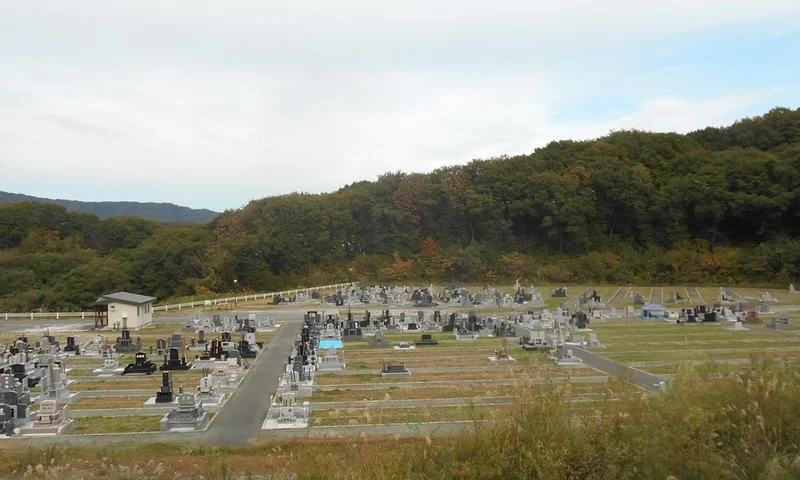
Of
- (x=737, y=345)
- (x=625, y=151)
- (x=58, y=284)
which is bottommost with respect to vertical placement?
(x=737, y=345)

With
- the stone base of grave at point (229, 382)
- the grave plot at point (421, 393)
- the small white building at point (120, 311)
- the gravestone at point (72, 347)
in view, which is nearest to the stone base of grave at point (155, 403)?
the stone base of grave at point (229, 382)

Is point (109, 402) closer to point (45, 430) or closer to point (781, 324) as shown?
point (45, 430)

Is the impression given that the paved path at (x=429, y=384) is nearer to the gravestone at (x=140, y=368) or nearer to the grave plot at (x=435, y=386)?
the grave plot at (x=435, y=386)

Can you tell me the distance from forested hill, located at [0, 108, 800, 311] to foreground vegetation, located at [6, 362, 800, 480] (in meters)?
43.9

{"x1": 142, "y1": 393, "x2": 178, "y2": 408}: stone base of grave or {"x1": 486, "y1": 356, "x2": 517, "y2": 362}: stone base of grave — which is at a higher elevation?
{"x1": 142, "y1": 393, "x2": 178, "y2": 408}: stone base of grave

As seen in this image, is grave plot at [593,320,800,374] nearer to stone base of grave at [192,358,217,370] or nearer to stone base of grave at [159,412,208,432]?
stone base of grave at [159,412,208,432]

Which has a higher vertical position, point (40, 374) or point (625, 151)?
point (625, 151)

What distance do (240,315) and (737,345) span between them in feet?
83.2

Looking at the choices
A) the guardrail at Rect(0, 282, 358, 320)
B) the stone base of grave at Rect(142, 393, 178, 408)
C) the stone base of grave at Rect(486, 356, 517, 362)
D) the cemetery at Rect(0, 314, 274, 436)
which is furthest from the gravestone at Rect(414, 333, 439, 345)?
the guardrail at Rect(0, 282, 358, 320)

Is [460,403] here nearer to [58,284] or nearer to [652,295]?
[652,295]

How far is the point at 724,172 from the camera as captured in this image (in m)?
55.4

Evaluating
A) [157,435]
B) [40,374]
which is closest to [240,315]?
[40,374]

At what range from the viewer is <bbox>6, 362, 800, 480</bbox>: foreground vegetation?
656 cm

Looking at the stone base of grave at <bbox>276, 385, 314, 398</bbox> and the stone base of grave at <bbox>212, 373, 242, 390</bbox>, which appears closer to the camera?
the stone base of grave at <bbox>276, 385, 314, 398</bbox>
